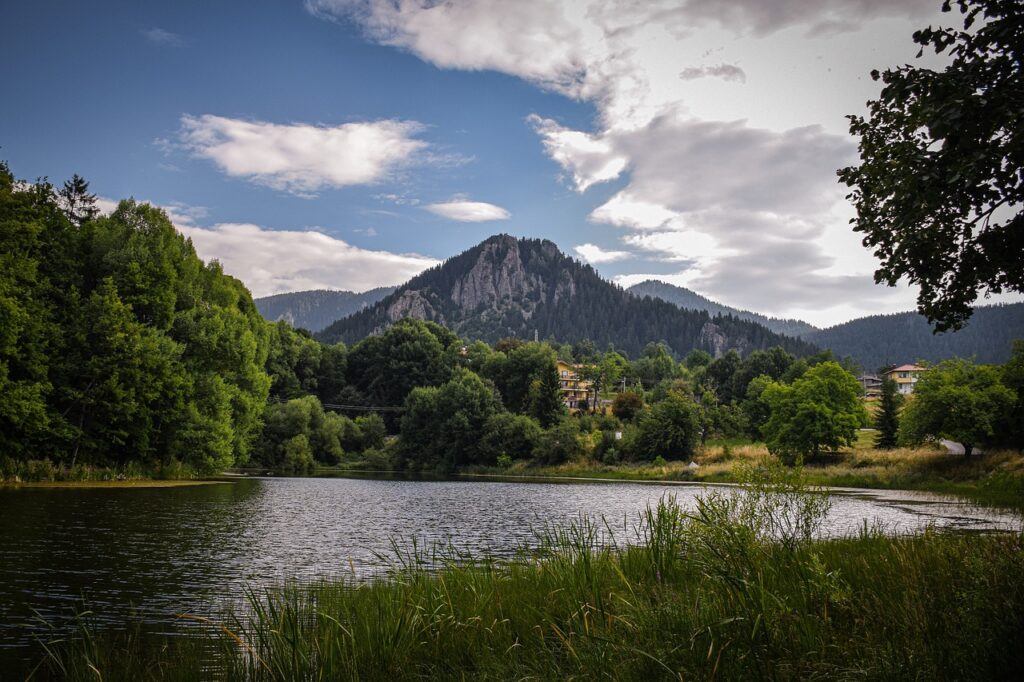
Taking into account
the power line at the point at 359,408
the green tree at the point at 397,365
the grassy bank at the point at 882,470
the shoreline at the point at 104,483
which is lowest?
the grassy bank at the point at 882,470

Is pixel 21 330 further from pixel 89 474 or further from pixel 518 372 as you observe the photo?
pixel 518 372

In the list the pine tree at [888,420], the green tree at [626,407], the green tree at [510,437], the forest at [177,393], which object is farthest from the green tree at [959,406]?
the green tree at [626,407]

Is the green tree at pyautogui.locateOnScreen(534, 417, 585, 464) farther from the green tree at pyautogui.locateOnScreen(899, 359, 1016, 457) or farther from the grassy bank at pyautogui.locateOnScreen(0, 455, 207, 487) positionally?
the grassy bank at pyautogui.locateOnScreen(0, 455, 207, 487)

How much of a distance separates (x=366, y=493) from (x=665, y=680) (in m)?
47.0

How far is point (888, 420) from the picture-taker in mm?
70688

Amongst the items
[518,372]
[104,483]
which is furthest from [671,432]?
[104,483]

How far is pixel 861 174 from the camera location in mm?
11969

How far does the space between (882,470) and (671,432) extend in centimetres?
2661

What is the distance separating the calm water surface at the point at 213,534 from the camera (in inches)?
534

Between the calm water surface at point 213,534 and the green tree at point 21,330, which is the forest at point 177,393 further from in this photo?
the calm water surface at point 213,534

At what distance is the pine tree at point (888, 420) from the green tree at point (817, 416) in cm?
353

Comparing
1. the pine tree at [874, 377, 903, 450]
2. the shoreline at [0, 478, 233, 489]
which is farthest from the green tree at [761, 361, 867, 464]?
the shoreline at [0, 478, 233, 489]

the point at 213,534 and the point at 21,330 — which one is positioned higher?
the point at 21,330

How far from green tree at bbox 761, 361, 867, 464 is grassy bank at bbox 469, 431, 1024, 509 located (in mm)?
2034
